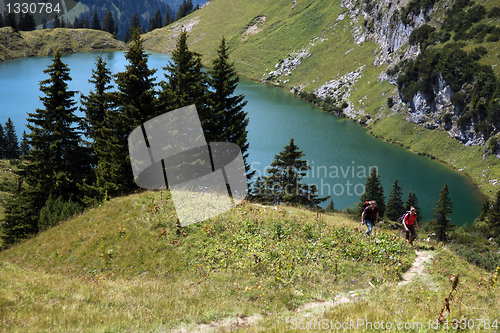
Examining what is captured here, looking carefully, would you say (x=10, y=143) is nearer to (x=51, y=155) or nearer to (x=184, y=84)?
(x=51, y=155)

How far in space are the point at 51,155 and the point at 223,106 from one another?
17.6 meters

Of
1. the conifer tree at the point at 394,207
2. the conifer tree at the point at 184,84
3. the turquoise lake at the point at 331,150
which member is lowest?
the conifer tree at the point at 394,207

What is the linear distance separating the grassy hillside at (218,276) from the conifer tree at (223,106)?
15.7 m

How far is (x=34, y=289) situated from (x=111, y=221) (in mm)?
7238

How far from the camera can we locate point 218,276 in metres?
11.8

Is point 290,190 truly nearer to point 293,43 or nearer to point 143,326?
point 143,326

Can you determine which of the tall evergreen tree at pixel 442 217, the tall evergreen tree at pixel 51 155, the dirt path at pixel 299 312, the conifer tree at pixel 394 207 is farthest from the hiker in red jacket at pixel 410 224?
the conifer tree at pixel 394 207

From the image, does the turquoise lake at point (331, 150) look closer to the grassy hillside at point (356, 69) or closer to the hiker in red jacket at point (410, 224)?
the grassy hillside at point (356, 69)

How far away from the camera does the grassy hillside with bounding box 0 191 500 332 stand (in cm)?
811

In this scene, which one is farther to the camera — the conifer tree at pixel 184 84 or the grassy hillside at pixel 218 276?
the conifer tree at pixel 184 84

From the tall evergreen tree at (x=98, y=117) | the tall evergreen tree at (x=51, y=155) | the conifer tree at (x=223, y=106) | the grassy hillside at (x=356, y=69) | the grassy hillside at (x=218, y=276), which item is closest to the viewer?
the grassy hillside at (x=218, y=276)

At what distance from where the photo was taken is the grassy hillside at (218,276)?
811 cm

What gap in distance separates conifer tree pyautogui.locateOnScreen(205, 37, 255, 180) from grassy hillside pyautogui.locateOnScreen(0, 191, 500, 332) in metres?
15.7

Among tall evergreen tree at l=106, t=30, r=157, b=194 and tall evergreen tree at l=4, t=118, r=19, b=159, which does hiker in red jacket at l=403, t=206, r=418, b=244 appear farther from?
tall evergreen tree at l=4, t=118, r=19, b=159
